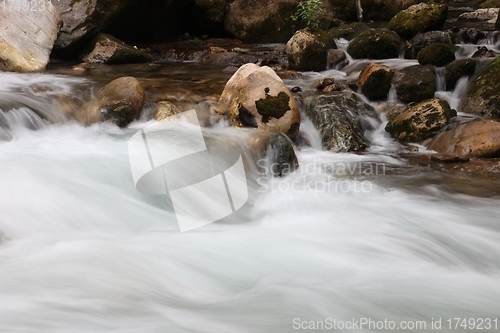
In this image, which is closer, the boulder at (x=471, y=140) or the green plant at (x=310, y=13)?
the boulder at (x=471, y=140)

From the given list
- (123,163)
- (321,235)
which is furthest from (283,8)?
(321,235)

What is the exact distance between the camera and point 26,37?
9.19 meters

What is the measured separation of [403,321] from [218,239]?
5.60 ft

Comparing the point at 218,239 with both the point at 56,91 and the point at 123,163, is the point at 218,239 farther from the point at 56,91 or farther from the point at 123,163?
the point at 56,91

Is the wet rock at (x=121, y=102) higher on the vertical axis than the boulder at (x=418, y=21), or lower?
lower

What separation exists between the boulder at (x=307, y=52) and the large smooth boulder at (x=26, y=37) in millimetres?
4622

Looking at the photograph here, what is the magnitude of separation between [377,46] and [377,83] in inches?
98.5

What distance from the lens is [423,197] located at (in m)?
5.25

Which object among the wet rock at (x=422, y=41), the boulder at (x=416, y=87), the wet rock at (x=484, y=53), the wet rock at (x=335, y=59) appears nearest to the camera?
the boulder at (x=416, y=87)

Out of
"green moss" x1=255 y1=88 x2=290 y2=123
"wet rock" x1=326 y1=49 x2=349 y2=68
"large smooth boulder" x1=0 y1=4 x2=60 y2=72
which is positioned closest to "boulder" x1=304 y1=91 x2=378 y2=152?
"green moss" x1=255 y1=88 x2=290 y2=123

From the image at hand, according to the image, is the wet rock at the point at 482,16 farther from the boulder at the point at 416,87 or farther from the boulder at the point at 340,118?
the boulder at the point at 340,118

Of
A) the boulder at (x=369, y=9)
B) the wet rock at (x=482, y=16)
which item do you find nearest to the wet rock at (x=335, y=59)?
the wet rock at (x=482, y=16)

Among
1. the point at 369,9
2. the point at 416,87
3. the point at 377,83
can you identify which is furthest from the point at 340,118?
the point at 369,9

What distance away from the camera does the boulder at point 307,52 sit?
32.6 feet
